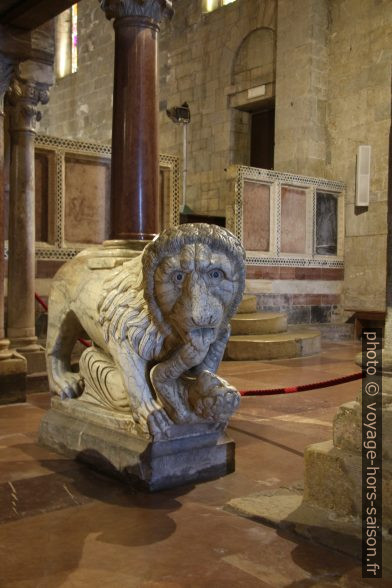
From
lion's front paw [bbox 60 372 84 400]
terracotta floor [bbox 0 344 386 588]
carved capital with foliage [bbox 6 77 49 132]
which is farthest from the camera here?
carved capital with foliage [bbox 6 77 49 132]

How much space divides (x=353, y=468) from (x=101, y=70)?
14.8 metres

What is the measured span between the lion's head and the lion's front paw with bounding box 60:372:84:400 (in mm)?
850

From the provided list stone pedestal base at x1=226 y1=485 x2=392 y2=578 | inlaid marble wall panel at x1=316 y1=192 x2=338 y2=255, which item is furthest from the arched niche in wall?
stone pedestal base at x1=226 y1=485 x2=392 y2=578

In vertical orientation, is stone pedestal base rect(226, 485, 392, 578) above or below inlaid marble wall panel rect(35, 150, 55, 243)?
below

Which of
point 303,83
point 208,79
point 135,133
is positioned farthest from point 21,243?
point 208,79

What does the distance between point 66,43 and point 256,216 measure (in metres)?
10.3

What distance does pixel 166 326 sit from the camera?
285 cm

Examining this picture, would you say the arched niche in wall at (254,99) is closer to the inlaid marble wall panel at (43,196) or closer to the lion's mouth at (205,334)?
the inlaid marble wall panel at (43,196)

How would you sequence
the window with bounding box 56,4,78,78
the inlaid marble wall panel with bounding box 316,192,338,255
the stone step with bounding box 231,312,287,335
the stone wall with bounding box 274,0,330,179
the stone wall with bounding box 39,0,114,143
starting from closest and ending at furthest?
the stone step with bounding box 231,312,287,335 < the inlaid marble wall panel with bounding box 316,192,338,255 < the stone wall with bounding box 274,0,330,179 < the stone wall with bounding box 39,0,114,143 < the window with bounding box 56,4,78,78

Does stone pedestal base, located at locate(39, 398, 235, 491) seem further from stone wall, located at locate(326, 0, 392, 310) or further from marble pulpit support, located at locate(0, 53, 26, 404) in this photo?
stone wall, located at locate(326, 0, 392, 310)

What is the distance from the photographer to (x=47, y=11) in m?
4.59

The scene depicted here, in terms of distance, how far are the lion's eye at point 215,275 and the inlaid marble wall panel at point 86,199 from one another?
5.71 meters

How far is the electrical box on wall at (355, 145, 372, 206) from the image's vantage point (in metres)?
10.5

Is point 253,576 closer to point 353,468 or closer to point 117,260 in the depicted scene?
point 353,468
